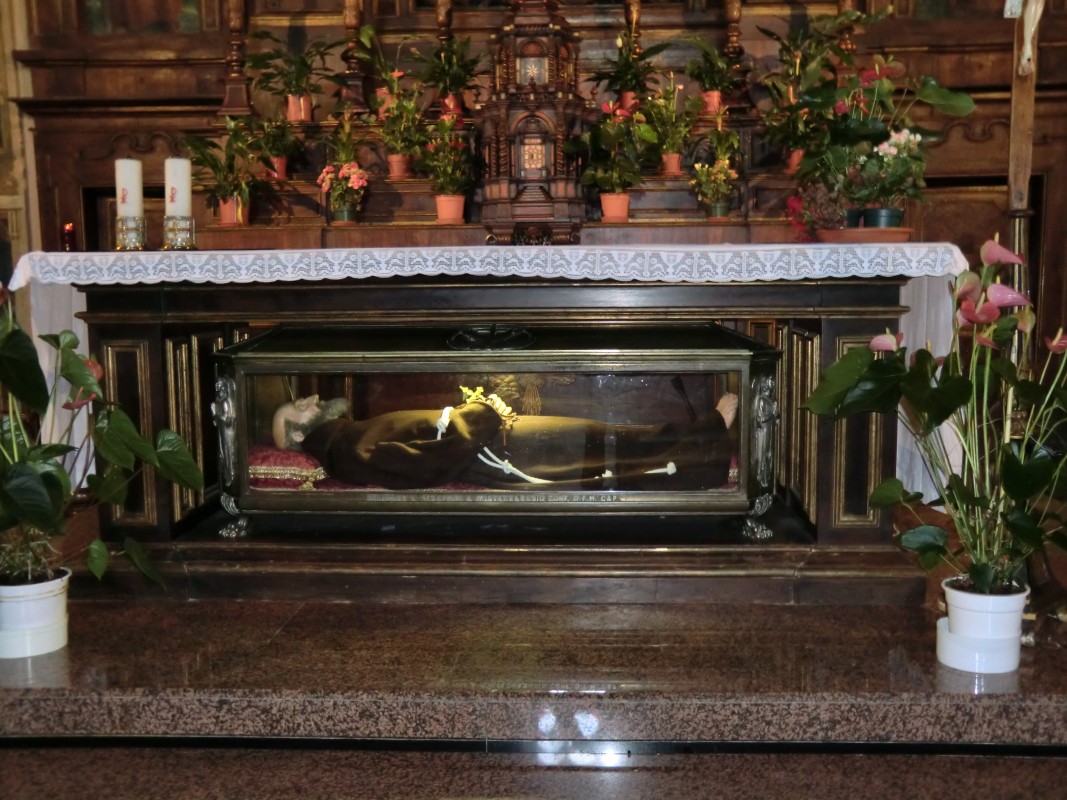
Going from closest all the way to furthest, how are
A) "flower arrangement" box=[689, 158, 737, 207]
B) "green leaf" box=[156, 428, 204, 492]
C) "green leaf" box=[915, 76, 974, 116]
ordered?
"green leaf" box=[156, 428, 204, 492]
"green leaf" box=[915, 76, 974, 116]
"flower arrangement" box=[689, 158, 737, 207]

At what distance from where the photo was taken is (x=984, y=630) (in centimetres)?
276

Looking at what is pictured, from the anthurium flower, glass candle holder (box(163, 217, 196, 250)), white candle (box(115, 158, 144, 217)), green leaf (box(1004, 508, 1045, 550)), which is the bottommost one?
green leaf (box(1004, 508, 1045, 550))

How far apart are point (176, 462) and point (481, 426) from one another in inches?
39.4

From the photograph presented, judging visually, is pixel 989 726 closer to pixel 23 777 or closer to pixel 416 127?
pixel 23 777

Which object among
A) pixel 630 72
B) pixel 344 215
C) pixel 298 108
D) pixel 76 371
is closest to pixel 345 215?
pixel 344 215

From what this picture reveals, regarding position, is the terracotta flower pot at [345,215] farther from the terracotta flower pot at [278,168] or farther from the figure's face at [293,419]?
the figure's face at [293,419]

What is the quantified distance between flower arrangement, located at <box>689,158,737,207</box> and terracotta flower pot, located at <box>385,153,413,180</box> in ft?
3.87

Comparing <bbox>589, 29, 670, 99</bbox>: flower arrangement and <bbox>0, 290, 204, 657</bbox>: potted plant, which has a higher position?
<bbox>589, 29, 670, 99</bbox>: flower arrangement

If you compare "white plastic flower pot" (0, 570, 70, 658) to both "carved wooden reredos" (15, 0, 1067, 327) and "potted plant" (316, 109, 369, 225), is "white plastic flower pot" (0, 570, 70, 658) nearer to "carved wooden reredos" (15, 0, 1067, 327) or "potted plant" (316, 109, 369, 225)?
"carved wooden reredos" (15, 0, 1067, 327)

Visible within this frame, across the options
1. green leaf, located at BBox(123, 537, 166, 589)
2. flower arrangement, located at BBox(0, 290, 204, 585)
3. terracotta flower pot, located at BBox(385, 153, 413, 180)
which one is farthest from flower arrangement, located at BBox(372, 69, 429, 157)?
green leaf, located at BBox(123, 537, 166, 589)

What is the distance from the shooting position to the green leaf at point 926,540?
2.72m

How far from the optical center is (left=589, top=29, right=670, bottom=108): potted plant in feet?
14.3

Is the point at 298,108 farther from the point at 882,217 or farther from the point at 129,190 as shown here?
the point at 882,217

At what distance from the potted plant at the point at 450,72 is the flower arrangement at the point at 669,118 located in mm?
759
